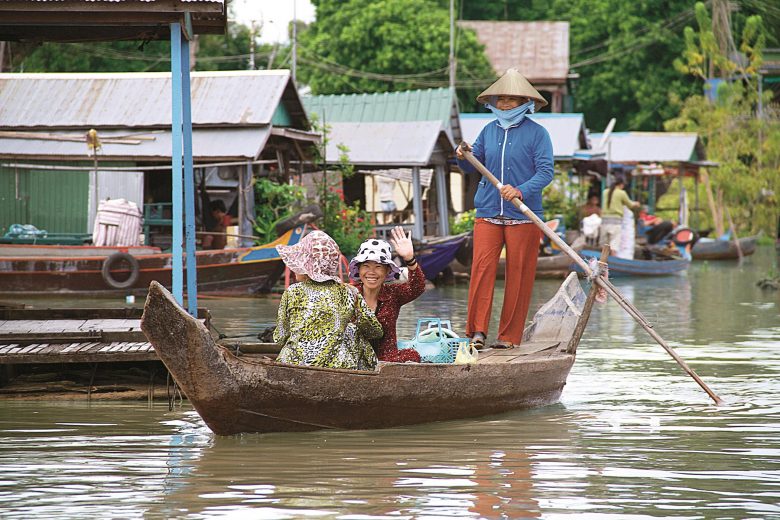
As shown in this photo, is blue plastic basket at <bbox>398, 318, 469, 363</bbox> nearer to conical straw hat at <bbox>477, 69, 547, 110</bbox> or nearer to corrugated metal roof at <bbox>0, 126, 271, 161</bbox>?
conical straw hat at <bbox>477, 69, 547, 110</bbox>

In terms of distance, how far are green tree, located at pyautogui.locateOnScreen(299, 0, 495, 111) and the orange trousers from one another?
2602 centimetres

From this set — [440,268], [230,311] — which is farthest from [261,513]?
[440,268]

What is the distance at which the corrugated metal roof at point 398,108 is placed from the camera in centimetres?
2350

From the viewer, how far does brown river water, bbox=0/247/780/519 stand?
17.1 ft

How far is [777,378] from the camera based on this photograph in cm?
931

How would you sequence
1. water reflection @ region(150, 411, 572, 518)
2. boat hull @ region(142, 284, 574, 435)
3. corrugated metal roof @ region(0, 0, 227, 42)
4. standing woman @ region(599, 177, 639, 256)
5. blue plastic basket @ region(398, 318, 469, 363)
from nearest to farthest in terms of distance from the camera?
water reflection @ region(150, 411, 572, 518) < boat hull @ region(142, 284, 574, 435) < blue plastic basket @ region(398, 318, 469, 363) < corrugated metal roof @ region(0, 0, 227, 42) < standing woman @ region(599, 177, 639, 256)

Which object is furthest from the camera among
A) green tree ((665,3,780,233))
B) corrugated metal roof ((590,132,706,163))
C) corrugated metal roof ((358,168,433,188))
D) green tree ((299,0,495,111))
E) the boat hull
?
green tree ((299,0,495,111))

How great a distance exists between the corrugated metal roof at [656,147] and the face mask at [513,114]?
71.2 ft

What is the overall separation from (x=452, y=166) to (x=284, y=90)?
20.7ft

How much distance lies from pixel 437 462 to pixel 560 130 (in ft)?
68.5

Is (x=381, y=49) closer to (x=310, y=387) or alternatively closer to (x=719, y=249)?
(x=719, y=249)

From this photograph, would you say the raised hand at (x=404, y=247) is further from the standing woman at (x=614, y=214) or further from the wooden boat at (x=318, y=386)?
the standing woman at (x=614, y=214)

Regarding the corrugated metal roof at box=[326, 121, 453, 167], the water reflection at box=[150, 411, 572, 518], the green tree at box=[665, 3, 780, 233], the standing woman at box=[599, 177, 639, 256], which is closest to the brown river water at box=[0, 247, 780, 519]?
the water reflection at box=[150, 411, 572, 518]

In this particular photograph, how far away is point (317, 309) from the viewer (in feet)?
21.5
